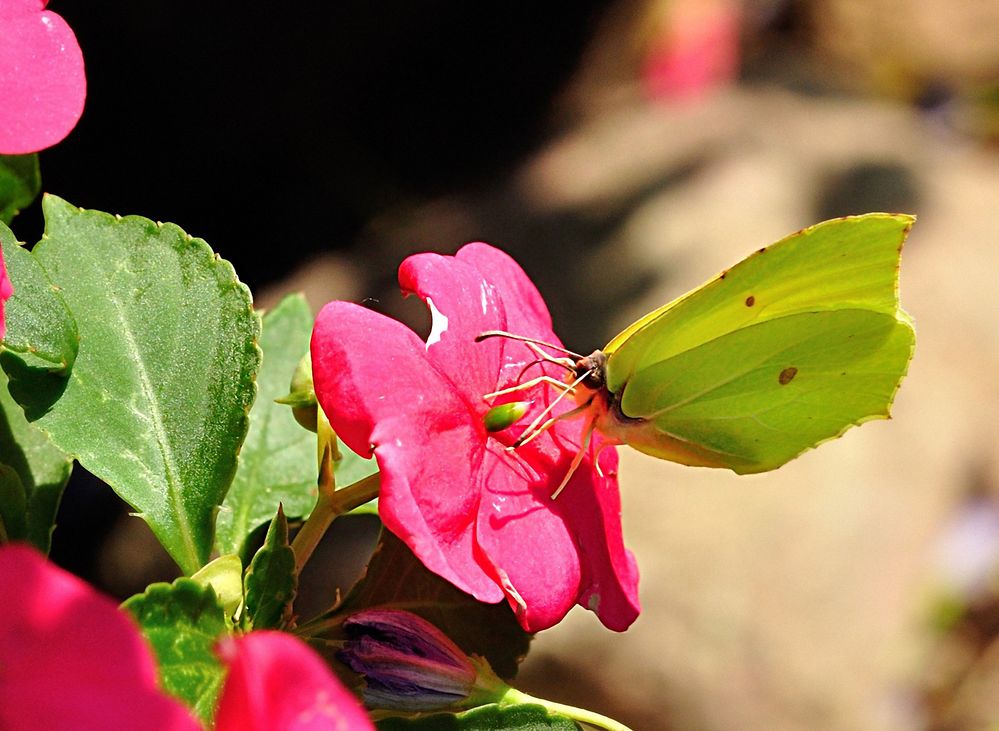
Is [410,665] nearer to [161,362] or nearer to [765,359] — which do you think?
[161,362]

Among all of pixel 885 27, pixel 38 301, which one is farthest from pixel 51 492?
pixel 885 27

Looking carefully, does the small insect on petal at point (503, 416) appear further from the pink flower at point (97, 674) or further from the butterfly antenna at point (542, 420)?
the pink flower at point (97, 674)

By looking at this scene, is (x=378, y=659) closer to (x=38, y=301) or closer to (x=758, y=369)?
(x=38, y=301)

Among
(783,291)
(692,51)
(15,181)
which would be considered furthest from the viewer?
(692,51)

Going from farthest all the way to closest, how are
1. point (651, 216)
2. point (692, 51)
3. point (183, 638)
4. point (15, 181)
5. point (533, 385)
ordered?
point (692, 51)
point (651, 216)
point (533, 385)
point (15, 181)
point (183, 638)

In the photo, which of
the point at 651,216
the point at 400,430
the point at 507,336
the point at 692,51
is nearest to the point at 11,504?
the point at 400,430

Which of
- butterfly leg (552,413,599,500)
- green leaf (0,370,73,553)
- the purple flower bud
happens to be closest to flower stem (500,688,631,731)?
the purple flower bud

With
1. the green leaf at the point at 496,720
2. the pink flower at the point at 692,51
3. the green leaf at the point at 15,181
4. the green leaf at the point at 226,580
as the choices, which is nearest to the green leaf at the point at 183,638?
the green leaf at the point at 226,580
